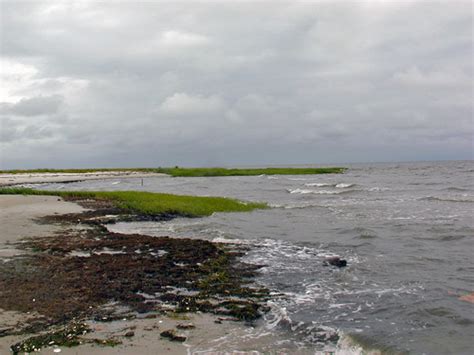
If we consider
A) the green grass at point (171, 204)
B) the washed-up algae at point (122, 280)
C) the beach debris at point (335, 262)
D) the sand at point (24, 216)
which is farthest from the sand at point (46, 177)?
the beach debris at point (335, 262)

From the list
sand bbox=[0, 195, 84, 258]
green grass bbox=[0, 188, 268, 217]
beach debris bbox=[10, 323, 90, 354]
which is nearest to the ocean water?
green grass bbox=[0, 188, 268, 217]

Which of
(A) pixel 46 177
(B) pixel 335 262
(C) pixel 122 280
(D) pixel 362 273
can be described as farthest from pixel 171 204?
(A) pixel 46 177

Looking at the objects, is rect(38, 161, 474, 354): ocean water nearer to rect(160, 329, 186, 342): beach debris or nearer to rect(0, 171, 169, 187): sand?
rect(160, 329, 186, 342): beach debris

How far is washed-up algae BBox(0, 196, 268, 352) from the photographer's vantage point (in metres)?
10.7

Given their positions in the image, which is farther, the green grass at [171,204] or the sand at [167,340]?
the green grass at [171,204]

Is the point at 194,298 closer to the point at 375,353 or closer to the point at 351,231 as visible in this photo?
the point at 375,353

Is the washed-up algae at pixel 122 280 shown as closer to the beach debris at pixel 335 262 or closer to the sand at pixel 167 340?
the sand at pixel 167 340

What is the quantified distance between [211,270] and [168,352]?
21.3 ft

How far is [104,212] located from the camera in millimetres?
29906

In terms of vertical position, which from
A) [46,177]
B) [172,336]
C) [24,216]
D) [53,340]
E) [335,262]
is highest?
[46,177]

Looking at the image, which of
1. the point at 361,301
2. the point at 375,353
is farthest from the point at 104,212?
the point at 375,353

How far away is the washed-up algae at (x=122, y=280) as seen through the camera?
1073 centimetres

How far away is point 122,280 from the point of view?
13.4 m

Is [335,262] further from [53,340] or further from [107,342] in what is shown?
[53,340]
